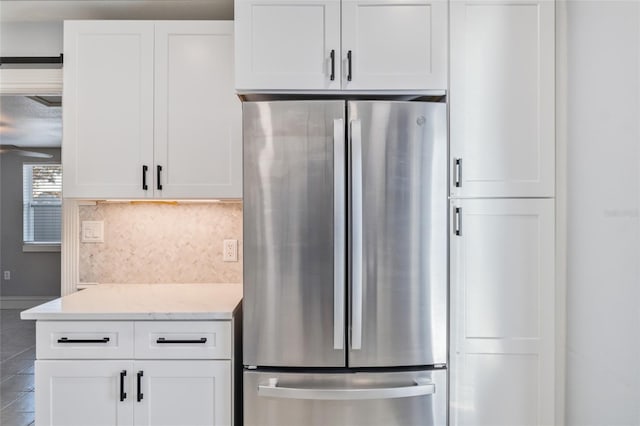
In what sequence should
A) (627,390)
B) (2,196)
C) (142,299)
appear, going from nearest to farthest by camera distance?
(627,390)
(142,299)
(2,196)

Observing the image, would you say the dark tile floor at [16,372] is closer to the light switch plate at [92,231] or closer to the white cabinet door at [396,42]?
the light switch plate at [92,231]

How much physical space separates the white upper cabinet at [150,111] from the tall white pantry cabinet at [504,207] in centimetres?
107

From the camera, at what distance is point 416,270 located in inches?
63.6

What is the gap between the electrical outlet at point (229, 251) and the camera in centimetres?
229

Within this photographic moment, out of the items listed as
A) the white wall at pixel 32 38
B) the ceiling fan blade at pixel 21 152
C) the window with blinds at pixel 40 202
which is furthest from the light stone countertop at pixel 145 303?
the window with blinds at pixel 40 202

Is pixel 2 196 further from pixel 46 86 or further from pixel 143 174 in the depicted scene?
pixel 143 174

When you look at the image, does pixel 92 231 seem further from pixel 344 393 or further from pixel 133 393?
pixel 344 393

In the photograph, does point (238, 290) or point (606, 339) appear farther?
point (238, 290)

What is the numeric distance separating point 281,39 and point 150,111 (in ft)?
2.52

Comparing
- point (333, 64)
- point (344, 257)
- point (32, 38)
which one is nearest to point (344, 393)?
point (344, 257)

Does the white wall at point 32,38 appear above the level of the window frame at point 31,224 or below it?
above

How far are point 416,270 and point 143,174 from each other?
135 cm

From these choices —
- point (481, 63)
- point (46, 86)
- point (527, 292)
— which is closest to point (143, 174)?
point (46, 86)

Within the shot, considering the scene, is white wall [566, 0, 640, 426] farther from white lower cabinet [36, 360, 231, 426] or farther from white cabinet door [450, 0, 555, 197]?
white lower cabinet [36, 360, 231, 426]
